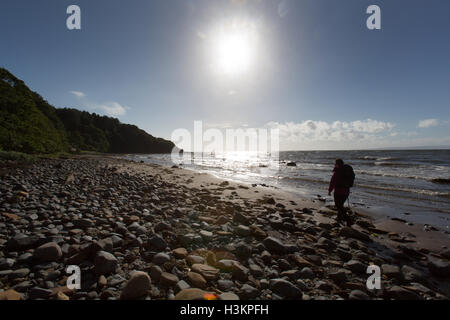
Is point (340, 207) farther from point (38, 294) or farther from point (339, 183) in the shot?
point (38, 294)

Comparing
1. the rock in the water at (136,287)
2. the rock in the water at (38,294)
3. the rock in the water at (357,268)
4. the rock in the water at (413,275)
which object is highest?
the rock in the water at (38,294)

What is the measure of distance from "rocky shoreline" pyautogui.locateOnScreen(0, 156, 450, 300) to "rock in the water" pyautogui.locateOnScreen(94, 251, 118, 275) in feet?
0.04

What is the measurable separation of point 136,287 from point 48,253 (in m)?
1.68

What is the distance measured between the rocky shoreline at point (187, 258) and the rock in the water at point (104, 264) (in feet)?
0.04

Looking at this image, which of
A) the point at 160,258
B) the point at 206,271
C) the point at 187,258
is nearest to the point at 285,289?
the point at 206,271

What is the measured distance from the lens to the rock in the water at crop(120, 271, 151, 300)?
209 cm

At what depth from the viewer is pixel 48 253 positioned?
265 centimetres

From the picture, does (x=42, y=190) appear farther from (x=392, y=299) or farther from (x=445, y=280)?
(x=445, y=280)

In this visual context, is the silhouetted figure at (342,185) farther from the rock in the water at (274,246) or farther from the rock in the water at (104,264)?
the rock in the water at (104,264)

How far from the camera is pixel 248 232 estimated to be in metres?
4.30

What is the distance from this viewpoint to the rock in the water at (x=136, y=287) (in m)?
2.09

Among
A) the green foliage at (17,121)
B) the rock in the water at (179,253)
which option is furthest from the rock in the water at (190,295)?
the green foliage at (17,121)

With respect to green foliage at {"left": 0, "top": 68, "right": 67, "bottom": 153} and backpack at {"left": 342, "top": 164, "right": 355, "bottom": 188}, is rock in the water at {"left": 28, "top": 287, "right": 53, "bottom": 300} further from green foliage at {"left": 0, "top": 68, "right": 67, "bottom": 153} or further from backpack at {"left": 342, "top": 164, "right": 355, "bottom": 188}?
green foliage at {"left": 0, "top": 68, "right": 67, "bottom": 153}
